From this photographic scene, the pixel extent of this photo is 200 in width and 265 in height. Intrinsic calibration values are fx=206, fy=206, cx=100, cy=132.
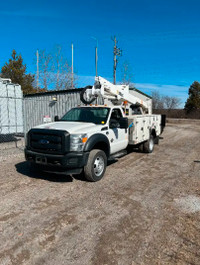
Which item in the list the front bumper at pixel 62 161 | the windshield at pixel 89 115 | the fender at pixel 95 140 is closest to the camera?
the front bumper at pixel 62 161

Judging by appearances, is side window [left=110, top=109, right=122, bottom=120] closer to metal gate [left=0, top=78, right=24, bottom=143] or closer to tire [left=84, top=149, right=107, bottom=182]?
tire [left=84, top=149, right=107, bottom=182]

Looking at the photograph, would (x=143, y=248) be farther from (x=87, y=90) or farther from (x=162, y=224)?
(x=87, y=90)

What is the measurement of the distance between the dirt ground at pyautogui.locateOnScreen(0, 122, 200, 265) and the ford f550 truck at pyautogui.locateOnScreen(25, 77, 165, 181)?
22.0 inches

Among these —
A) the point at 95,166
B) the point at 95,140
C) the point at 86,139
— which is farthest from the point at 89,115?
the point at 95,166

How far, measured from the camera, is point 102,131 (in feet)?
18.7

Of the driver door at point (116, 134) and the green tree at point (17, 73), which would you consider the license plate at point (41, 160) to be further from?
the green tree at point (17, 73)

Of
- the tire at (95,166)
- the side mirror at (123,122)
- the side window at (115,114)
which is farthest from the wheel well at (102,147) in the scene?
the side window at (115,114)

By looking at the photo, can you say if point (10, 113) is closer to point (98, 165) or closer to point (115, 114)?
point (115, 114)

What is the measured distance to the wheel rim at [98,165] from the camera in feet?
17.7

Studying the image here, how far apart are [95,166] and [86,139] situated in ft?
2.67

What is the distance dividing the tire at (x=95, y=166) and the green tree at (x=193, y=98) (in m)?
35.6

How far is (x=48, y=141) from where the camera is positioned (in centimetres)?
500

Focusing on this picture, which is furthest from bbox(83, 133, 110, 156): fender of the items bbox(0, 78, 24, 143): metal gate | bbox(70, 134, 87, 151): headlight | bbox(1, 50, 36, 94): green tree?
bbox(1, 50, 36, 94): green tree

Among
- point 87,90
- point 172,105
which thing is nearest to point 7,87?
point 87,90
